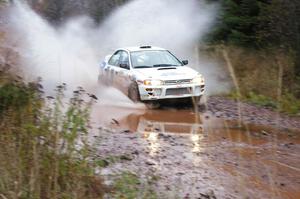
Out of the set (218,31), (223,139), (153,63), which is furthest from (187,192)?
(218,31)

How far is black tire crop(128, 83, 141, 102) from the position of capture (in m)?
13.2

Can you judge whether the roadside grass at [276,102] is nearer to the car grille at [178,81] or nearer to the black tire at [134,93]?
the car grille at [178,81]

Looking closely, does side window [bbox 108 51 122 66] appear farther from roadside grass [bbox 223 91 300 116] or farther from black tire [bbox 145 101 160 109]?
roadside grass [bbox 223 91 300 116]

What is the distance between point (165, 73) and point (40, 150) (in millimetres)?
8636

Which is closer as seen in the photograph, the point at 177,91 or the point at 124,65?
the point at 177,91

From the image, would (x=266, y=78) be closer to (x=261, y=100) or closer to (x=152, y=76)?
(x=261, y=100)

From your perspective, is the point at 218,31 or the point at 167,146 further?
the point at 218,31

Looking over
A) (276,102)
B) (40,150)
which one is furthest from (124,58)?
(40,150)

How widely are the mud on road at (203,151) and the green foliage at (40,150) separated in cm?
44

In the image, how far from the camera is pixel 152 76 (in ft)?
42.5

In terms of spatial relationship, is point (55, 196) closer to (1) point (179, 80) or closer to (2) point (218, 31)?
(1) point (179, 80)

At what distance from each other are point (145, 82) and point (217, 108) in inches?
76.1

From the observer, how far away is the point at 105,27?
3219 centimetres

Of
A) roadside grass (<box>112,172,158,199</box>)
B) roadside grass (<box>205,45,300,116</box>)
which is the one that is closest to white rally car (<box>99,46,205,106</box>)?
roadside grass (<box>205,45,300,116</box>)
